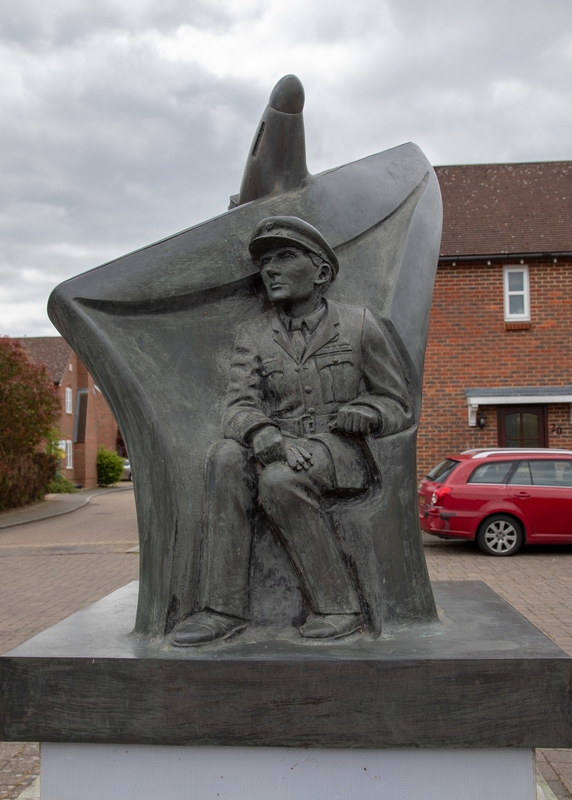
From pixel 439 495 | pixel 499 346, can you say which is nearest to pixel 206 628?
pixel 439 495

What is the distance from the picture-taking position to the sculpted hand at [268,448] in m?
3.03

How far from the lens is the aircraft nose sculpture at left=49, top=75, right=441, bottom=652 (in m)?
3.00

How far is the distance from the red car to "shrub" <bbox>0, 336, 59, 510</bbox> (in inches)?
487

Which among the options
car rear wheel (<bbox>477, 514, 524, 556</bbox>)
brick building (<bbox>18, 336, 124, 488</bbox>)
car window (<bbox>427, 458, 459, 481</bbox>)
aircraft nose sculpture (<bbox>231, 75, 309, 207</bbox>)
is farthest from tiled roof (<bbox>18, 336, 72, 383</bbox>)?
aircraft nose sculpture (<bbox>231, 75, 309, 207</bbox>)

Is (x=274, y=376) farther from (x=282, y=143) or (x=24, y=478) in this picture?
(x=24, y=478)

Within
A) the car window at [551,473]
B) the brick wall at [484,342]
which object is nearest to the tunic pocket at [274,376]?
the car window at [551,473]

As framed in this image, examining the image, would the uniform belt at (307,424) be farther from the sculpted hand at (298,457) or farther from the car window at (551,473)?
the car window at (551,473)

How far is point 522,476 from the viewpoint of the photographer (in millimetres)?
10617

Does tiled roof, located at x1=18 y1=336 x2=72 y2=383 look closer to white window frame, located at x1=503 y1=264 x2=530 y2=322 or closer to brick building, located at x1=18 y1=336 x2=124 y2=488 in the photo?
brick building, located at x1=18 y1=336 x2=124 y2=488

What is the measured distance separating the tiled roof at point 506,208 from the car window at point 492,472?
657 cm

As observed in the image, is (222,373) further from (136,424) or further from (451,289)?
(451,289)

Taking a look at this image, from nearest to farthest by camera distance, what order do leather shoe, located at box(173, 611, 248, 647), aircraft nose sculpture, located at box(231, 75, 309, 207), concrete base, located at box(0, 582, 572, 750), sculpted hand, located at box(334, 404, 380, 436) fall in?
concrete base, located at box(0, 582, 572, 750), leather shoe, located at box(173, 611, 248, 647), sculpted hand, located at box(334, 404, 380, 436), aircraft nose sculpture, located at box(231, 75, 309, 207)

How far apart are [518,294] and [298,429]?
14224mm

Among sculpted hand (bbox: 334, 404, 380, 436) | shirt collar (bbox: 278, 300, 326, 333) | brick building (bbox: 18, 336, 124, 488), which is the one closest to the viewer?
sculpted hand (bbox: 334, 404, 380, 436)
